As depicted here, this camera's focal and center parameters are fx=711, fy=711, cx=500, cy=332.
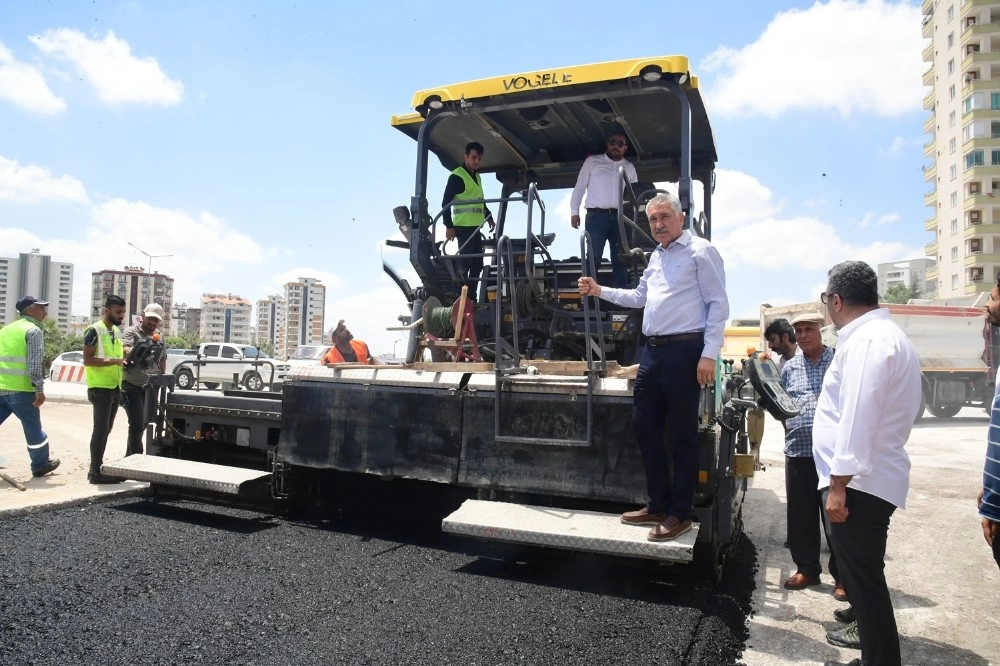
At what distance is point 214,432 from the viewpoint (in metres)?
5.42

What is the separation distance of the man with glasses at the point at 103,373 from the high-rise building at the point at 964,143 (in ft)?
165

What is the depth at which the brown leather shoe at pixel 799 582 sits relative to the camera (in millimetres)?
4098

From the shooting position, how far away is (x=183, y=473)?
4.75 metres

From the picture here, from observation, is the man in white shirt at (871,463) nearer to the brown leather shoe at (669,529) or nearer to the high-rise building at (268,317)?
the brown leather shoe at (669,529)

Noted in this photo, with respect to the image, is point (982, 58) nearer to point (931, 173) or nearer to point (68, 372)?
point (931, 173)

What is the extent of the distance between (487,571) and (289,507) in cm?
168

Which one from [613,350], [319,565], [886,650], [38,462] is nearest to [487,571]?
[319,565]

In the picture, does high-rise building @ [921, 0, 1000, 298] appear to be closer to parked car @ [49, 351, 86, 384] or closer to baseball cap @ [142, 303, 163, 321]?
parked car @ [49, 351, 86, 384]

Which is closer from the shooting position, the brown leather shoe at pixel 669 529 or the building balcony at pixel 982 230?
the brown leather shoe at pixel 669 529

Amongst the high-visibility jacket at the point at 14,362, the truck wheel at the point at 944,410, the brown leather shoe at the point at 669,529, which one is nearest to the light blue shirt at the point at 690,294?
the brown leather shoe at the point at 669,529

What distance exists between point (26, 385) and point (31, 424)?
0.35 meters

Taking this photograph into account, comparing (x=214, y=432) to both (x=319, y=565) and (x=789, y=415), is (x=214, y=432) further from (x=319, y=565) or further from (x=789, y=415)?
(x=789, y=415)

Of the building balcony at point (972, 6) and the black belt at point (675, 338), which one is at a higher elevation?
the building balcony at point (972, 6)

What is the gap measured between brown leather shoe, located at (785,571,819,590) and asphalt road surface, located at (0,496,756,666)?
24 cm
